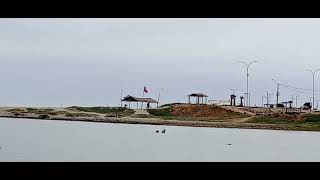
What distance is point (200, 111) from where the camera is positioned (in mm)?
34875

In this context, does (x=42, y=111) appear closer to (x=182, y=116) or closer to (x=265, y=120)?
(x=182, y=116)

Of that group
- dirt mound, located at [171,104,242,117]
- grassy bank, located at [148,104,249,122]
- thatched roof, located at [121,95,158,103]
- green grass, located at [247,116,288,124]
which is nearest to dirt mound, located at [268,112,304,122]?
green grass, located at [247,116,288,124]

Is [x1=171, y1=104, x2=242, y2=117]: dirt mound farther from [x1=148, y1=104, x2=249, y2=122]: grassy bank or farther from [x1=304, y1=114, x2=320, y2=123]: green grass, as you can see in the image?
[x1=304, y1=114, x2=320, y2=123]: green grass

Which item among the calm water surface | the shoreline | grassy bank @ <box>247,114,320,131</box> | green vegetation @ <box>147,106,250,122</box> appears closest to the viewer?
the calm water surface

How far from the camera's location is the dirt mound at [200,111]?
33.3 metres

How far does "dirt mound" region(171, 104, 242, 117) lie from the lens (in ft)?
109

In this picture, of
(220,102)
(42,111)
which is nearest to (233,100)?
(220,102)

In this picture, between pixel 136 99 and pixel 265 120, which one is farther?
pixel 136 99

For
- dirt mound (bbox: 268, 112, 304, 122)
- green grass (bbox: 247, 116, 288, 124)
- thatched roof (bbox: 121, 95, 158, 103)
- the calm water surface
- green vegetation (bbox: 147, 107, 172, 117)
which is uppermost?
thatched roof (bbox: 121, 95, 158, 103)
